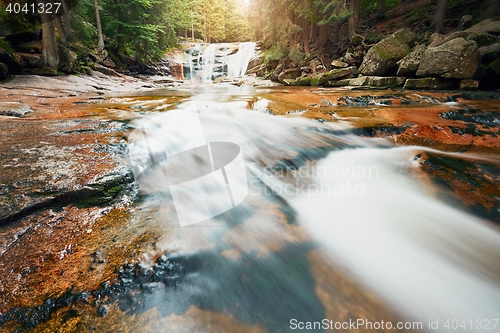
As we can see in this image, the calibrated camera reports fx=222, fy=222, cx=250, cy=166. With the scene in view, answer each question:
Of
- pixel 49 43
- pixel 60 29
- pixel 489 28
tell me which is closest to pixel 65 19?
pixel 60 29

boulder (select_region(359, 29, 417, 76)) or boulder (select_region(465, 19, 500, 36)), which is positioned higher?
boulder (select_region(465, 19, 500, 36))

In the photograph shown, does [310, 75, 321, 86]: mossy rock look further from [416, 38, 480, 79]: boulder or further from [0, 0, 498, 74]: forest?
[416, 38, 480, 79]: boulder

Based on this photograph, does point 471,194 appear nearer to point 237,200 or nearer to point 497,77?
point 237,200

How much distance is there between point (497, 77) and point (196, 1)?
4131cm

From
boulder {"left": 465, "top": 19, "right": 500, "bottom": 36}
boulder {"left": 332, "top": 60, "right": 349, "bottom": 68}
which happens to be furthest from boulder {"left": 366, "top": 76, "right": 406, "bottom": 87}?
boulder {"left": 465, "top": 19, "right": 500, "bottom": 36}

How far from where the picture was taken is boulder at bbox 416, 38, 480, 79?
7.21m

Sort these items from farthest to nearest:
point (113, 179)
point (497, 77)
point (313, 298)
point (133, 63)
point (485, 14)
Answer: point (133, 63) → point (485, 14) → point (497, 77) → point (113, 179) → point (313, 298)

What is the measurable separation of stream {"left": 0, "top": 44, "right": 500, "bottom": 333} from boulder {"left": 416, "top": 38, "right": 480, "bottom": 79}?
17.5 ft

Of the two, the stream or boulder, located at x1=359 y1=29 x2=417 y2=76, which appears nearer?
the stream

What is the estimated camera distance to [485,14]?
11992 mm

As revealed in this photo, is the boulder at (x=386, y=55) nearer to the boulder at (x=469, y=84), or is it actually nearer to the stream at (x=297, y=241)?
the boulder at (x=469, y=84)

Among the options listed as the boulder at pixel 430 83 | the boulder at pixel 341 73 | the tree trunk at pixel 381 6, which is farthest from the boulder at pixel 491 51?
the tree trunk at pixel 381 6

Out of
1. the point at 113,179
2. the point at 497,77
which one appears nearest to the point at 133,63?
the point at 113,179

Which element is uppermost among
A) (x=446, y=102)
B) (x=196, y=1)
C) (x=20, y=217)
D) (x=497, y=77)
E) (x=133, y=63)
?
(x=196, y=1)
